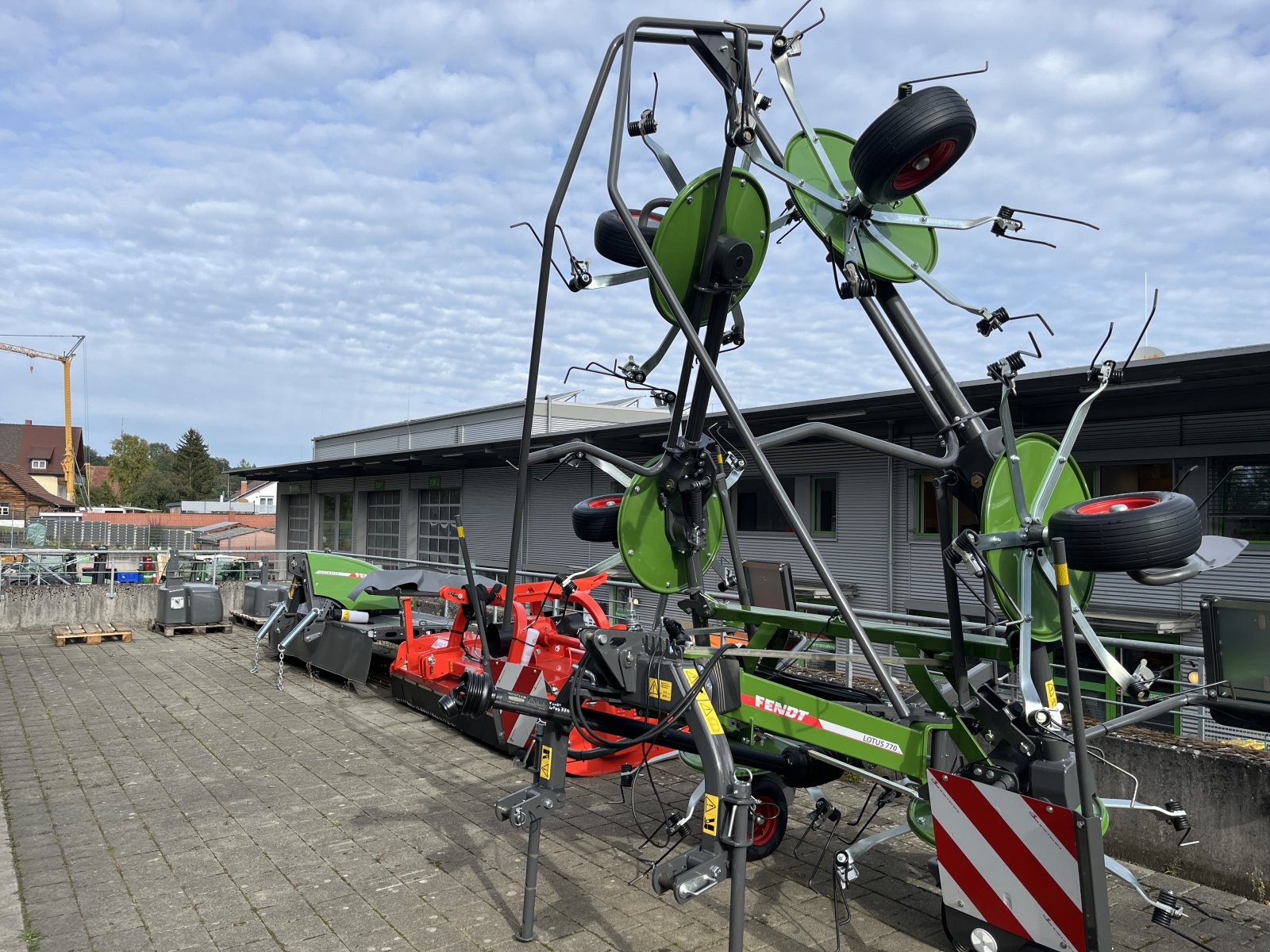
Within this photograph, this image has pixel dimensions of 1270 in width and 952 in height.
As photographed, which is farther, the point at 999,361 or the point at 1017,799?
the point at 999,361

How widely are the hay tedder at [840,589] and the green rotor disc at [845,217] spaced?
12 mm

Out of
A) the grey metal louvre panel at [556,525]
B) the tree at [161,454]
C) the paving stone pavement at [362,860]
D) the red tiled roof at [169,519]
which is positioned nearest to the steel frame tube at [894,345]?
the paving stone pavement at [362,860]

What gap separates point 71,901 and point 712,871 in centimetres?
355

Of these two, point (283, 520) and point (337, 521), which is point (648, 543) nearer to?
point (337, 521)

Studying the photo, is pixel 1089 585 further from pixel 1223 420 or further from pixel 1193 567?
pixel 1223 420

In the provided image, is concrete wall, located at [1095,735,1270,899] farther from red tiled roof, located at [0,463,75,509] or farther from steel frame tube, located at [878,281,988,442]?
red tiled roof, located at [0,463,75,509]

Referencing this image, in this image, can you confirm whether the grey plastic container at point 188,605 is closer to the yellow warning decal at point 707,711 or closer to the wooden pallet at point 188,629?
the wooden pallet at point 188,629

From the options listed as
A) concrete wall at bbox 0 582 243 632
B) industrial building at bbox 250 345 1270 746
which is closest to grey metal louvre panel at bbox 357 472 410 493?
industrial building at bbox 250 345 1270 746

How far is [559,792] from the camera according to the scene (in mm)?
4410

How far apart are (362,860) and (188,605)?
11500mm

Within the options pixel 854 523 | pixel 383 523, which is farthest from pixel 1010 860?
pixel 383 523

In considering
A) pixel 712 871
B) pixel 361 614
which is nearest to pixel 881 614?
pixel 712 871

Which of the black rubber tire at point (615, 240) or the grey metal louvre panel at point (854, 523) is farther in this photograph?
the grey metal louvre panel at point (854, 523)

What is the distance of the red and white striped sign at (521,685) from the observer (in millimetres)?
6891
